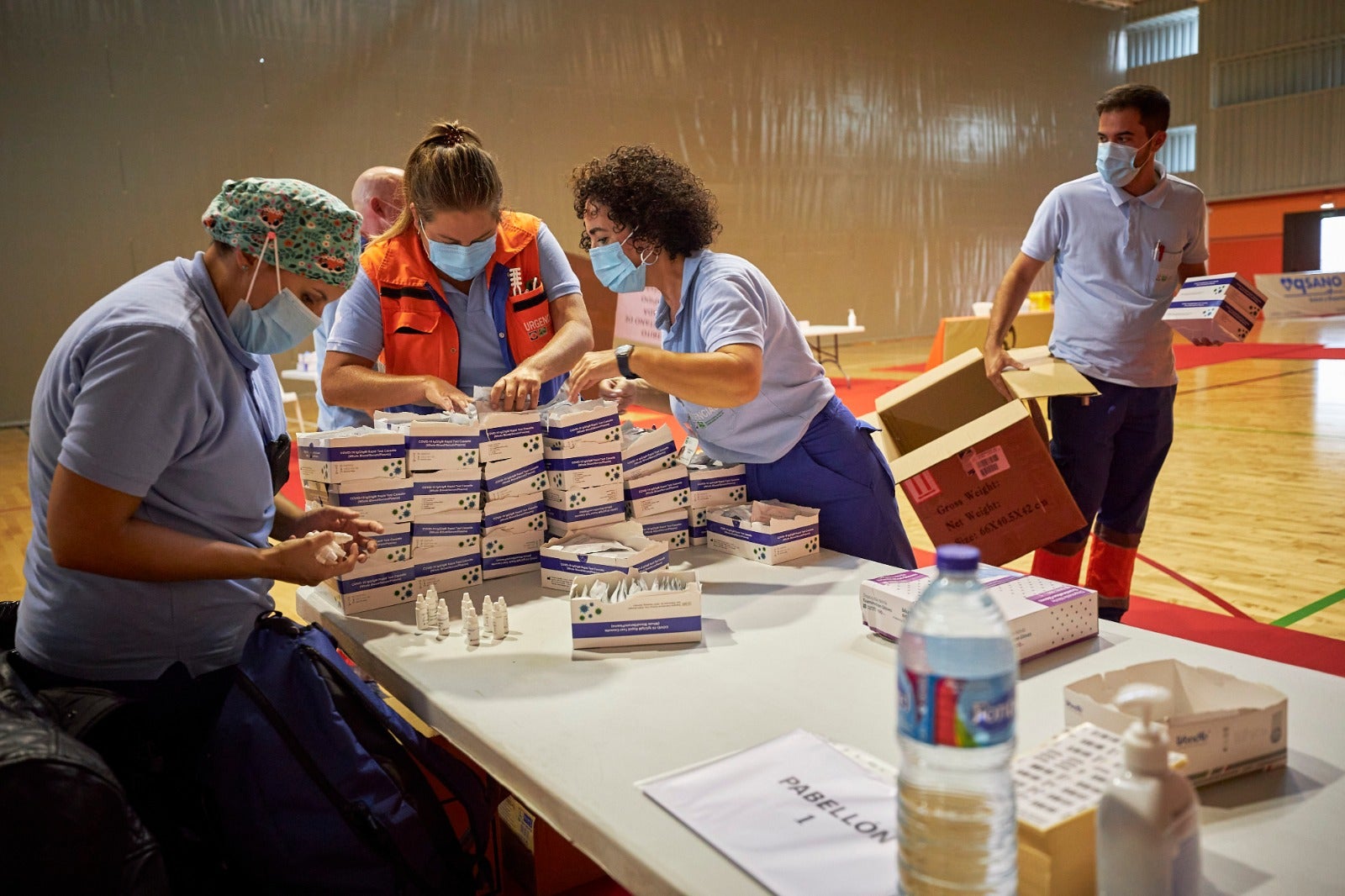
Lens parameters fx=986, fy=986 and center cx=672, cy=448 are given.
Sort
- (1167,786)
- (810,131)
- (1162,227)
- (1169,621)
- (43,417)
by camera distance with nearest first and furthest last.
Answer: (1167,786), (43,417), (1162,227), (1169,621), (810,131)

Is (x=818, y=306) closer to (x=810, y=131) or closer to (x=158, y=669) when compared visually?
(x=810, y=131)

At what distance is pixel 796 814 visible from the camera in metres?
1.09

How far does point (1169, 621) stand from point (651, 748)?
2807 mm

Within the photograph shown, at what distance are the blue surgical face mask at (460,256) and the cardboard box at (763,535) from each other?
851 millimetres

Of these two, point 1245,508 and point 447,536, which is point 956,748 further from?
point 1245,508

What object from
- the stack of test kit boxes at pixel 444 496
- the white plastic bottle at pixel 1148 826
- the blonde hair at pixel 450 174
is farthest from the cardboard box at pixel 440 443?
the white plastic bottle at pixel 1148 826

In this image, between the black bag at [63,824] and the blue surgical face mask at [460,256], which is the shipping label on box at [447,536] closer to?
the blue surgical face mask at [460,256]

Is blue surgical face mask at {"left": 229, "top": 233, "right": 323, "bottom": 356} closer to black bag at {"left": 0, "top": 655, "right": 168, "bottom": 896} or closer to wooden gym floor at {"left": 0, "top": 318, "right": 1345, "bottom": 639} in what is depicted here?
black bag at {"left": 0, "top": 655, "right": 168, "bottom": 896}

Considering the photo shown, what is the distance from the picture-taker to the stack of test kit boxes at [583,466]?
207 centimetres

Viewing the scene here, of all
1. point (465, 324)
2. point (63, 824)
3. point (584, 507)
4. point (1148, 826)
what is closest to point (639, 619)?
point (584, 507)

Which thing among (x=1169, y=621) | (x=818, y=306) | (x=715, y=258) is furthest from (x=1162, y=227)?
(x=818, y=306)

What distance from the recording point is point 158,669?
1.61 metres

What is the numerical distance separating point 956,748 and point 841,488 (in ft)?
4.78

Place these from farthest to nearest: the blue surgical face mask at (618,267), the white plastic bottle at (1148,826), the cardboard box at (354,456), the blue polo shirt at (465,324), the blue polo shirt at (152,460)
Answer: the blue polo shirt at (465,324)
the blue surgical face mask at (618,267)
the cardboard box at (354,456)
the blue polo shirt at (152,460)
the white plastic bottle at (1148,826)
